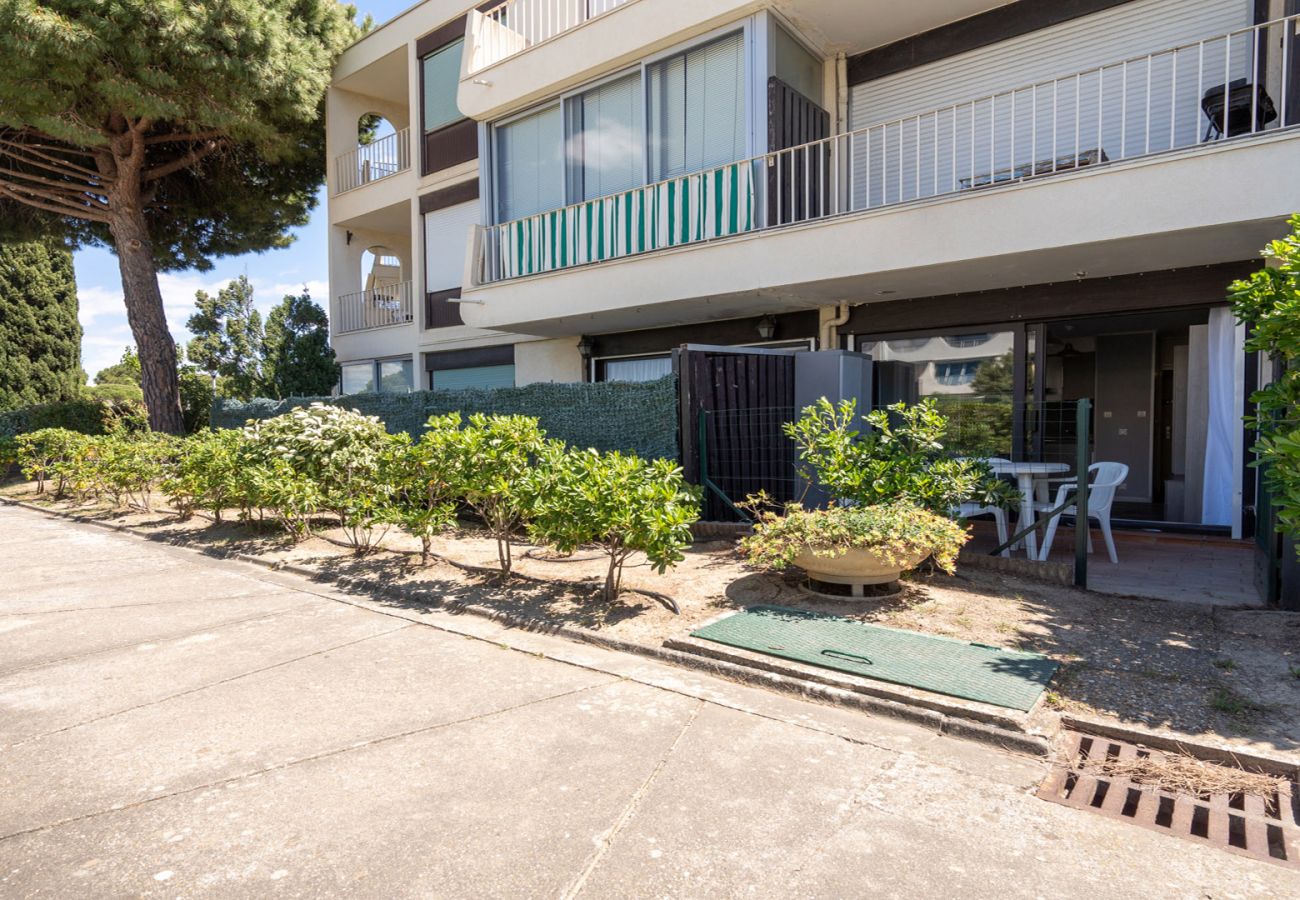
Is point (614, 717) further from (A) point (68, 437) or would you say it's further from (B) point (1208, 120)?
(A) point (68, 437)

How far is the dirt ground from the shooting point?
3508 millimetres

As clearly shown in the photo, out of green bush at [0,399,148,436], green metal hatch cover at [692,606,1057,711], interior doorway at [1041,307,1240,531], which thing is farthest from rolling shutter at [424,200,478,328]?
green metal hatch cover at [692,606,1057,711]

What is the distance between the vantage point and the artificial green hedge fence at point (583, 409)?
7.82m

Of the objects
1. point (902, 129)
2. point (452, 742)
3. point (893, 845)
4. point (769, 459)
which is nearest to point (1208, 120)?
point (902, 129)

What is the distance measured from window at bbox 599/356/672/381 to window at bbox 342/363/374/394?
255 inches

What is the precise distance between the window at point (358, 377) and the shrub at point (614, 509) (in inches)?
462

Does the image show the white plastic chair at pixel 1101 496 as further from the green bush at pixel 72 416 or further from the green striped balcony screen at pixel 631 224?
the green bush at pixel 72 416

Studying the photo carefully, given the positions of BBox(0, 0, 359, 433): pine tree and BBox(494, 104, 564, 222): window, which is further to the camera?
BBox(0, 0, 359, 433): pine tree

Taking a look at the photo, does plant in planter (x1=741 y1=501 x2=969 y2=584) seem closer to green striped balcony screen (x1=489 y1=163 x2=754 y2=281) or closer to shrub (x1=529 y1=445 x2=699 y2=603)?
shrub (x1=529 y1=445 x2=699 y2=603)

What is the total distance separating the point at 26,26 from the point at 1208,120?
50.7ft

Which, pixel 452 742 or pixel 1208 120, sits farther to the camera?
pixel 1208 120

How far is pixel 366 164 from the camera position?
1581cm

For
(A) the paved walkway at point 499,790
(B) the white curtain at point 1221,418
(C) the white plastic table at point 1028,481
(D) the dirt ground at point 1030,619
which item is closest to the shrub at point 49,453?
(D) the dirt ground at point 1030,619

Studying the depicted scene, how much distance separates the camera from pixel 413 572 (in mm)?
6613
